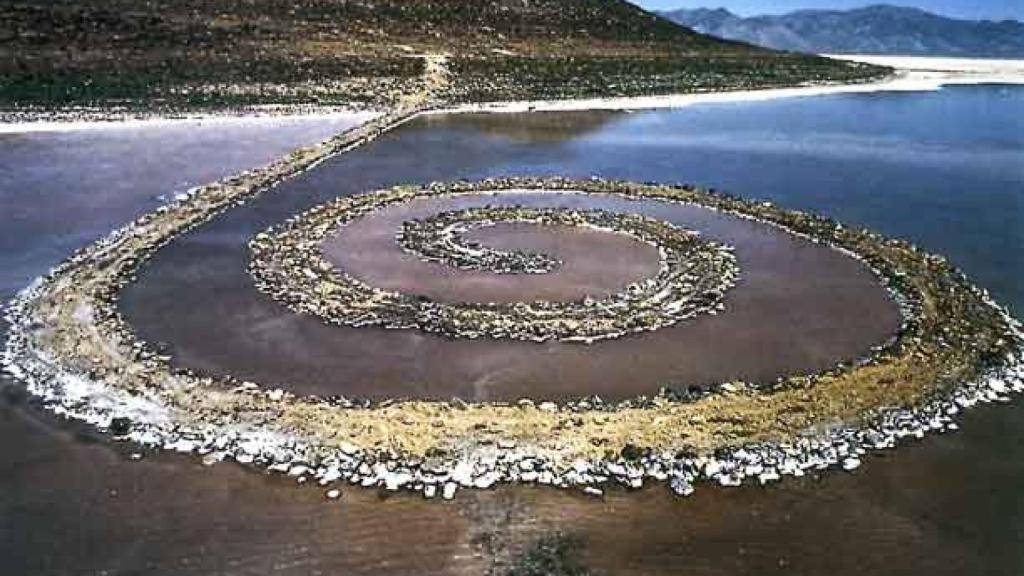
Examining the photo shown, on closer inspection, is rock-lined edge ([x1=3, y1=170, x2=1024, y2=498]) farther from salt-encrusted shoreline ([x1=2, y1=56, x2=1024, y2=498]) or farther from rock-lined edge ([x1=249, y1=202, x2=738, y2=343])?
rock-lined edge ([x1=249, y1=202, x2=738, y2=343])

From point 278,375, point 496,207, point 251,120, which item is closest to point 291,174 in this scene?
point 496,207

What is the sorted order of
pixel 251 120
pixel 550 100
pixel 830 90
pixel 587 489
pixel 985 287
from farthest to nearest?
pixel 830 90 < pixel 550 100 < pixel 251 120 < pixel 985 287 < pixel 587 489

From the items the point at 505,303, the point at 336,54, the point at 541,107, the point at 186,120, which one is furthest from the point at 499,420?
the point at 336,54

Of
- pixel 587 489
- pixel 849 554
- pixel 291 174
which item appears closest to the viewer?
pixel 849 554

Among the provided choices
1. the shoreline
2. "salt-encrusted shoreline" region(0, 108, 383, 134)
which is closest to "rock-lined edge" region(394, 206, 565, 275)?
"salt-encrusted shoreline" region(0, 108, 383, 134)

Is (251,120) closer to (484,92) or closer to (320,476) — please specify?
(484,92)

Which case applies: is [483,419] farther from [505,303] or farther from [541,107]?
[541,107]

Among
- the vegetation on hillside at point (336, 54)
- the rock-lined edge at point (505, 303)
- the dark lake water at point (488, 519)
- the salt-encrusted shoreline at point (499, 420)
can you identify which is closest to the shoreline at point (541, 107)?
the vegetation on hillside at point (336, 54)

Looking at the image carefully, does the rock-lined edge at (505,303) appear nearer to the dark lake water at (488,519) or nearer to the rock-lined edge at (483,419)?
the dark lake water at (488,519)
